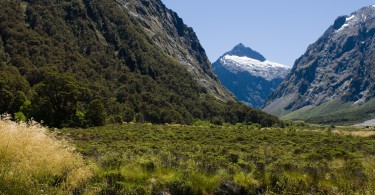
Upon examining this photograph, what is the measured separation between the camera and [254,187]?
21.3 meters

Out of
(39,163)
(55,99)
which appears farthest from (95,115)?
(39,163)

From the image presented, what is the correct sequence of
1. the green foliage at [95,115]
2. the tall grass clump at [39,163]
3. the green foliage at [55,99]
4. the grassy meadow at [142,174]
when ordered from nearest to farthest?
the tall grass clump at [39,163] → the grassy meadow at [142,174] → the green foliage at [55,99] → the green foliage at [95,115]

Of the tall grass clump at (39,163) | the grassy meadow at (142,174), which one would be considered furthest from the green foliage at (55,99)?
the tall grass clump at (39,163)

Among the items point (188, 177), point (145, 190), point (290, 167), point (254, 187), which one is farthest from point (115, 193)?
point (290, 167)

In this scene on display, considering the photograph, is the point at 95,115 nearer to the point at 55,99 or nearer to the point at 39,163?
the point at 55,99

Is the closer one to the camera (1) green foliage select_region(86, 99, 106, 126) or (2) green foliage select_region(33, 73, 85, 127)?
(2) green foliage select_region(33, 73, 85, 127)

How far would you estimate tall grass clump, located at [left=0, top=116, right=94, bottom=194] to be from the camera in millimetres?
15695

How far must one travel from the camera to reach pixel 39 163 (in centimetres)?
1708

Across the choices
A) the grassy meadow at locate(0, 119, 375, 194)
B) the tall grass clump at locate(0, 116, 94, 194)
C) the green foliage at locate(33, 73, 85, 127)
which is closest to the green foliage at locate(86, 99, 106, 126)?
the green foliage at locate(33, 73, 85, 127)

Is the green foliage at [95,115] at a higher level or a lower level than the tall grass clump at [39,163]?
higher

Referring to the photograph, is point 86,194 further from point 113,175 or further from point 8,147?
point 8,147

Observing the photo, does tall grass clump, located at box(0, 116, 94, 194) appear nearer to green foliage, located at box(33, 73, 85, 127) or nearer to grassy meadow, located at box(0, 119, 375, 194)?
grassy meadow, located at box(0, 119, 375, 194)

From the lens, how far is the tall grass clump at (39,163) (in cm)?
1570

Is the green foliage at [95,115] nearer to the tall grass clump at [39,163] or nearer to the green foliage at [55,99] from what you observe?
the green foliage at [55,99]
